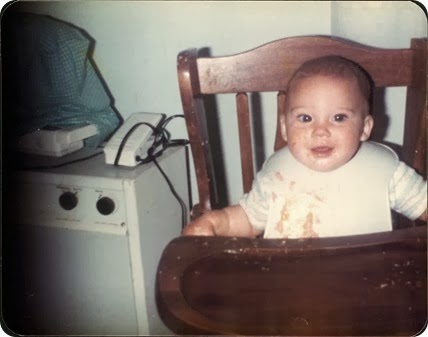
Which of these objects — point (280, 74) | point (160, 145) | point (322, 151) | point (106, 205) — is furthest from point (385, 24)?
point (106, 205)

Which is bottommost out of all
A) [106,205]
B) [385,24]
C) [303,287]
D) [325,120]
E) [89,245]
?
[89,245]

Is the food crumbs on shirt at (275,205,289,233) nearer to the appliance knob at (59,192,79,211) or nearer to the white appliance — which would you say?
the white appliance

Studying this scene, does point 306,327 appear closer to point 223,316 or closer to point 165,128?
point 223,316

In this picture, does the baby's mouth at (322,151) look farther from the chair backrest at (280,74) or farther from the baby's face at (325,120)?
the chair backrest at (280,74)

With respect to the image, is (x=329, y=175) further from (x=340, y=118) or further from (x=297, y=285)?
(x=297, y=285)

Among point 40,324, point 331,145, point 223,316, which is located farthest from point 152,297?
point 223,316

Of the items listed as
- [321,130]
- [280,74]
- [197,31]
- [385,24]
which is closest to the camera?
[321,130]
